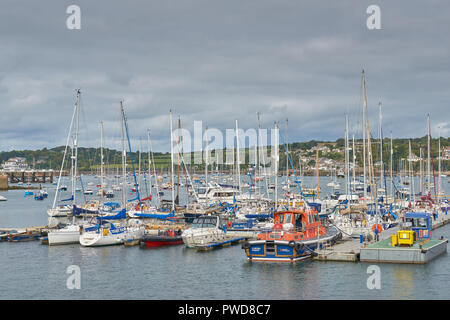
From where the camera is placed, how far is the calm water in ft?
112

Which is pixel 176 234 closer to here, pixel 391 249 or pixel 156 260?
pixel 156 260

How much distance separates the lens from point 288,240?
41531 mm

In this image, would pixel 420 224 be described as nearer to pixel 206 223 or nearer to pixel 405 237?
pixel 405 237

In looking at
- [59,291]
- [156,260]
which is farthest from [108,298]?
[156,260]

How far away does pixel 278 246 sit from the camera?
41406 millimetres

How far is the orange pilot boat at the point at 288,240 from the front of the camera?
4122cm

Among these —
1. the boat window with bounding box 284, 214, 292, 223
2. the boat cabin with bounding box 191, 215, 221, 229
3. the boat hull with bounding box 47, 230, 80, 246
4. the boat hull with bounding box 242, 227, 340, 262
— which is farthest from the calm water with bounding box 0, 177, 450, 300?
the boat window with bounding box 284, 214, 292, 223

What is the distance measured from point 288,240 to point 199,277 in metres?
7.36

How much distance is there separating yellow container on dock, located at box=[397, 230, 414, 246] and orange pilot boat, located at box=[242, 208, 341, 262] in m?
6.04

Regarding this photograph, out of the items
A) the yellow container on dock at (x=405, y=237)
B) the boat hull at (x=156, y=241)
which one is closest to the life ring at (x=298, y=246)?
the yellow container on dock at (x=405, y=237)

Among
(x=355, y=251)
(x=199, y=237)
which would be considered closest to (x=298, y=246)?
(x=355, y=251)

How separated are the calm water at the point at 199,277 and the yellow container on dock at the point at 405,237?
224 cm
